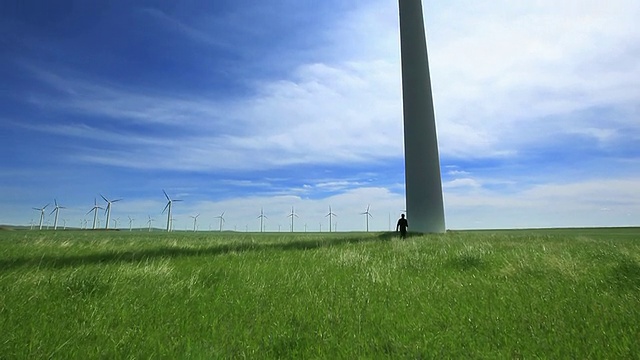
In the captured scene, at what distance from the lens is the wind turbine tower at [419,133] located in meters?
31.1

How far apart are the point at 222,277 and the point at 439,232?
1076 inches

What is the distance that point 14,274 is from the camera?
6648 millimetres

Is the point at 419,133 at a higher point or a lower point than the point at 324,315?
higher

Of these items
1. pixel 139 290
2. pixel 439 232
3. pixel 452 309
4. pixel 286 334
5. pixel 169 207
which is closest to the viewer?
pixel 286 334

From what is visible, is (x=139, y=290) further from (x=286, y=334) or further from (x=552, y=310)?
(x=552, y=310)

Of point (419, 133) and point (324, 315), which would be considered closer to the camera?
point (324, 315)

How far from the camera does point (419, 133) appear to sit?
104 feet

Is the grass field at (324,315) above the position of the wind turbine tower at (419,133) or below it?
below

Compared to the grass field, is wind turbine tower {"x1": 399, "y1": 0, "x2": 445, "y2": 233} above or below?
above

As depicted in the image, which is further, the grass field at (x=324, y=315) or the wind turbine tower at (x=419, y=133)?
the wind turbine tower at (x=419, y=133)

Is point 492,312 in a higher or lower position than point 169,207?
lower

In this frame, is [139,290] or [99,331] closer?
[99,331]

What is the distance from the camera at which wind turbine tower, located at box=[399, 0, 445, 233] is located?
31.1 metres

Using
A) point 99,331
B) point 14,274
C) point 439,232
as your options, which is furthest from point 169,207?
point 99,331
